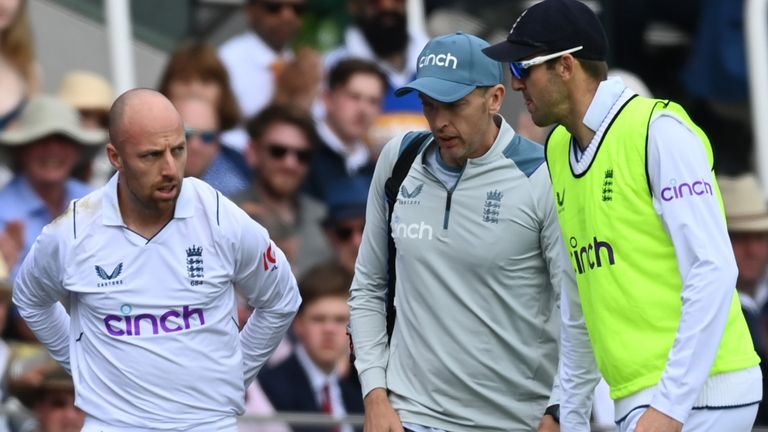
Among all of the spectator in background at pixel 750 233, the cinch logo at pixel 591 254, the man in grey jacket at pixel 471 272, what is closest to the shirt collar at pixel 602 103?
the cinch logo at pixel 591 254

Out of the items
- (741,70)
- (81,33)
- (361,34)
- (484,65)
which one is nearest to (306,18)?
(361,34)

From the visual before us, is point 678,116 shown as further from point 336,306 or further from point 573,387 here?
point 336,306

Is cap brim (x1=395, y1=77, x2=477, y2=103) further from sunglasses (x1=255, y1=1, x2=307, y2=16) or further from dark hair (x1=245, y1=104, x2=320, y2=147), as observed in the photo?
sunglasses (x1=255, y1=1, x2=307, y2=16)

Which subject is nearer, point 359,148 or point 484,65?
point 484,65

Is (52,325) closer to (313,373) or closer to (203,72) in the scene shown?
(313,373)

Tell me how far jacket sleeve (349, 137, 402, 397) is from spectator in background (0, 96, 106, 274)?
8.79ft

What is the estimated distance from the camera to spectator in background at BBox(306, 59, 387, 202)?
30.1 ft

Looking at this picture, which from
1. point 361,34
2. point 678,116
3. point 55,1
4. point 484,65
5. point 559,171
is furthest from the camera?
point 361,34

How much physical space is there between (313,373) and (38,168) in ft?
5.74

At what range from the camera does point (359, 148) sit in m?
9.32

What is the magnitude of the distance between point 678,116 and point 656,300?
0.55m

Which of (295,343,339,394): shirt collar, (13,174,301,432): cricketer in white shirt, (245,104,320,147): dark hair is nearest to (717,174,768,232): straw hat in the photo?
(245,104,320,147): dark hair

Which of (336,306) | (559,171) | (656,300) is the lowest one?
(336,306)

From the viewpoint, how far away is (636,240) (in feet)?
16.2
